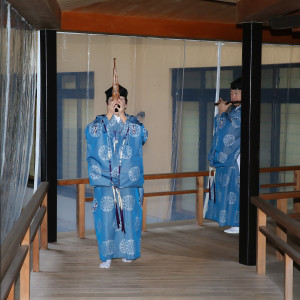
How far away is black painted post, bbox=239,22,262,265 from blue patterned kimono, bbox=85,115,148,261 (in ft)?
2.65

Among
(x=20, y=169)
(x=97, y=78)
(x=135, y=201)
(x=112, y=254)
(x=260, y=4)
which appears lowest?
(x=112, y=254)

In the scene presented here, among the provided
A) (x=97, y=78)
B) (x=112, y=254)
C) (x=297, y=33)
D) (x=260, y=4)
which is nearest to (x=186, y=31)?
(x=97, y=78)

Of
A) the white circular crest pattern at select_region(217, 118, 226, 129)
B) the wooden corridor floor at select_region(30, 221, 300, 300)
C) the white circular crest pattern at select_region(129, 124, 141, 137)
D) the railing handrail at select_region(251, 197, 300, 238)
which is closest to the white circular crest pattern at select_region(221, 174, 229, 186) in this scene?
the white circular crest pattern at select_region(217, 118, 226, 129)

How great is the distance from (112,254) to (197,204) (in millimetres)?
2001

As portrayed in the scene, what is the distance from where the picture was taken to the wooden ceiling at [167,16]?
4457mm

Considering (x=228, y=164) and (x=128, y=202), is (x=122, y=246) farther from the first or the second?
(x=228, y=164)

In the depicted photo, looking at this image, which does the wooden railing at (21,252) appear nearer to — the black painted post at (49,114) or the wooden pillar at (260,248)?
the black painted post at (49,114)

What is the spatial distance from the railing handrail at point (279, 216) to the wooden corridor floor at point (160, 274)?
0.54 metres

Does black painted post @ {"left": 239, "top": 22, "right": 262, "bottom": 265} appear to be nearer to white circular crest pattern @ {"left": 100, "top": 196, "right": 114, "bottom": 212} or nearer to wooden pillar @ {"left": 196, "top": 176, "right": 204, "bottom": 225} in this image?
white circular crest pattern @ {"left": 100, "top": 196, "right": 114, "bottom": 212}

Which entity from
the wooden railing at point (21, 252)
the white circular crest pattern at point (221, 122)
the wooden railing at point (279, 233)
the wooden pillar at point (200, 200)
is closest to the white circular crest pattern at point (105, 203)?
the wooden railing at point (21, 252)

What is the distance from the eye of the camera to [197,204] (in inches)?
264

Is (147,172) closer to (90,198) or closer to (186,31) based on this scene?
(90,198)

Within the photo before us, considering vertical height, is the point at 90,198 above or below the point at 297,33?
below

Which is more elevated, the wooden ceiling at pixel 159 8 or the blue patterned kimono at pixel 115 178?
the wooden ceiling at pixel 159 8
